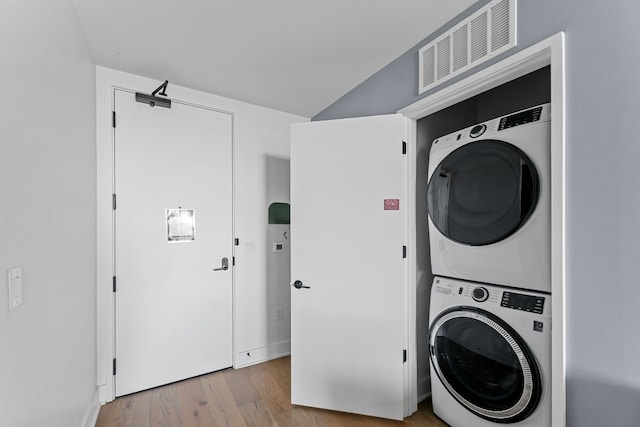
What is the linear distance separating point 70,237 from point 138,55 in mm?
1285

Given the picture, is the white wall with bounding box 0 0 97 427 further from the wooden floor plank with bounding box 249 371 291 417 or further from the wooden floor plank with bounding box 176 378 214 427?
the wooden floor plank with bounding box 249 371 291 417

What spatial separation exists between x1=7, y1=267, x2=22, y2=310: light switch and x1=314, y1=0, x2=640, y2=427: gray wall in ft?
6.25

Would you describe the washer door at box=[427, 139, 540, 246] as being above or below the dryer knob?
above

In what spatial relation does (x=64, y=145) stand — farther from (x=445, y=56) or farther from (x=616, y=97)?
(x=616, y=97)

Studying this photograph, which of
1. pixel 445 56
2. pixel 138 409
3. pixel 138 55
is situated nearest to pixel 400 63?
pixel 445 56

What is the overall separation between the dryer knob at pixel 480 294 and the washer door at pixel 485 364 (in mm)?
65

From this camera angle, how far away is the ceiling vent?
4.49 feet

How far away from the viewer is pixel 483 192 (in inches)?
63.0

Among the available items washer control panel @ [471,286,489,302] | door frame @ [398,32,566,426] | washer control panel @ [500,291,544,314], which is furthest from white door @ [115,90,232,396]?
door frame @ [398,32,566,426]

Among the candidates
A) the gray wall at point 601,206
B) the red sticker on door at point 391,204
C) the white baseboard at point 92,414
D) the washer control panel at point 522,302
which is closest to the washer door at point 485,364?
the washer control panel at point 522,302

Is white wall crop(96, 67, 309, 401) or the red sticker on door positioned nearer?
the red sticker on door

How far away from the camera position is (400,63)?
1979mm

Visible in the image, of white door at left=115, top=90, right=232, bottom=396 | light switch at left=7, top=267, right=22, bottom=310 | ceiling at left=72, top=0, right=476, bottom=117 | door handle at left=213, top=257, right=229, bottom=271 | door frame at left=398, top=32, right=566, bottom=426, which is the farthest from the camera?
door handle at left=213, top=257, right=229, bottom=271

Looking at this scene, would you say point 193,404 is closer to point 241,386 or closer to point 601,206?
point 241,386
